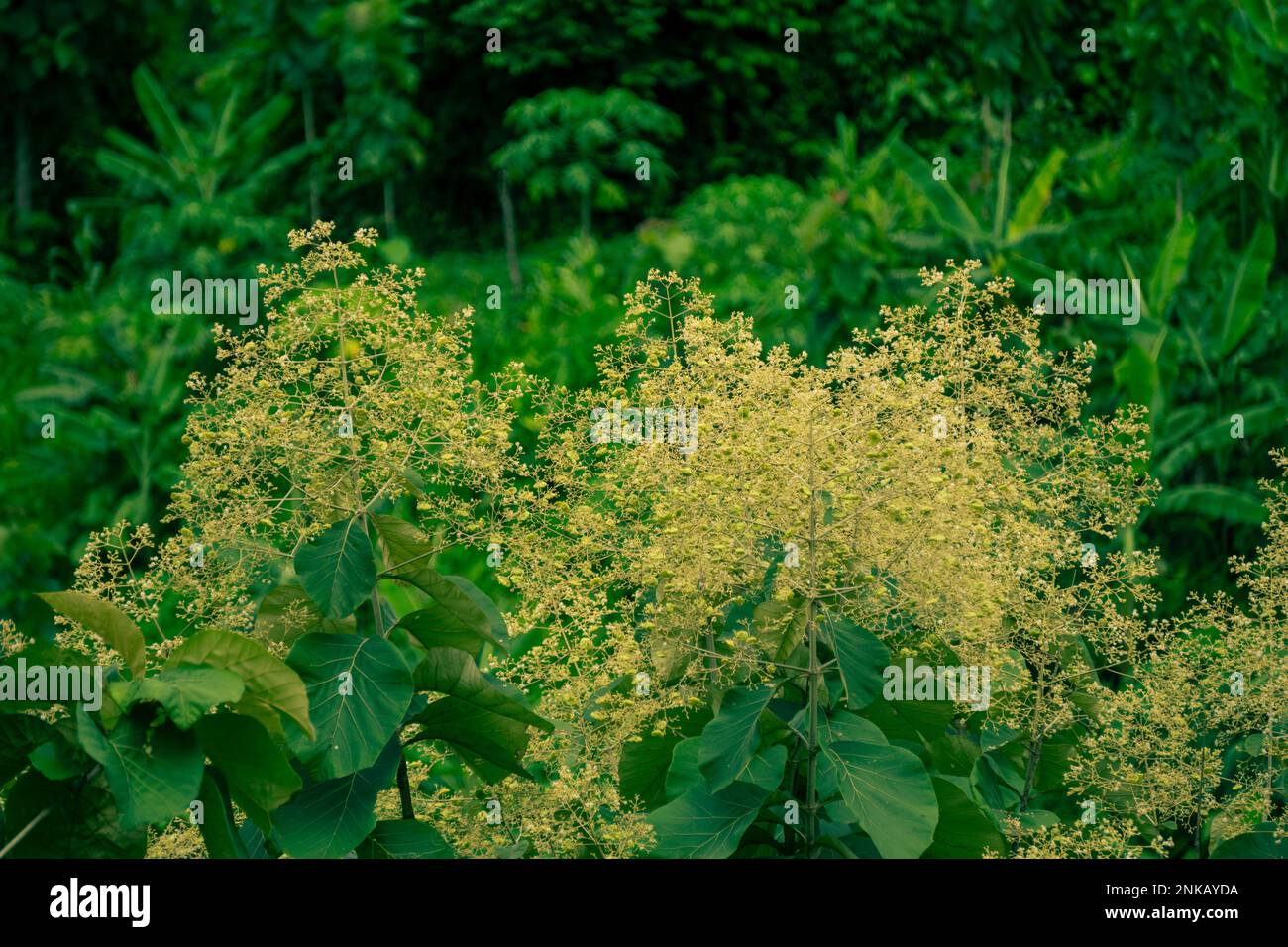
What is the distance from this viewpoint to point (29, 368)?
383 inches

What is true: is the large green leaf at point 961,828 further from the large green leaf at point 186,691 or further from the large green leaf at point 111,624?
the large green leaf at point 111,624

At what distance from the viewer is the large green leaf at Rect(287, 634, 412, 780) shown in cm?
189

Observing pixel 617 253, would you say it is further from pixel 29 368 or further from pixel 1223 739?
pixel 1223 739

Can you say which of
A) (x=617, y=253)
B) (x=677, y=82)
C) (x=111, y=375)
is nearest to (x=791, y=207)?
(x=617, y=253)

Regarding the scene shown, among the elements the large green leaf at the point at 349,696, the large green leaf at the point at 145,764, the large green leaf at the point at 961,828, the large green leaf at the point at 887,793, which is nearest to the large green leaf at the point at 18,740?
the large green leaf at the point at 145,764

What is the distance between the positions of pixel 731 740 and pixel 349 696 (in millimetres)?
524

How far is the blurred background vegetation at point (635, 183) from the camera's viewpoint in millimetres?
7613

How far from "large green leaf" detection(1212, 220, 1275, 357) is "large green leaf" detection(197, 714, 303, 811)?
21.3ft

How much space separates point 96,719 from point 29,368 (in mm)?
8676

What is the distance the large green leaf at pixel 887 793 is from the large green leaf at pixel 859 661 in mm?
71

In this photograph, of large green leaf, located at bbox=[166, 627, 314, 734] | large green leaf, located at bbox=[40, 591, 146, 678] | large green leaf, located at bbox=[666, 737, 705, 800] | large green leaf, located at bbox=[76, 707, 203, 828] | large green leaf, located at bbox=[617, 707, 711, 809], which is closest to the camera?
large green leaf, located at bbox=[76, 707, 203, 828]

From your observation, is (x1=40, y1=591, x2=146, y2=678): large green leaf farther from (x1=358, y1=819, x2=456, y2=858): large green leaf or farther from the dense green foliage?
(x1=358, y1=819, x2=456, y2=858): large green leaf

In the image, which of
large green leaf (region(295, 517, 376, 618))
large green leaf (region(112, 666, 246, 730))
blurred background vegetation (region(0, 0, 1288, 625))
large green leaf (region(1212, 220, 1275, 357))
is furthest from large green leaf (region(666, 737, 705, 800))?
large green leaf (region(1212, 220, 1275, 357))

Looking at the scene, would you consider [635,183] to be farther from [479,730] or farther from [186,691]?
[186,691]
